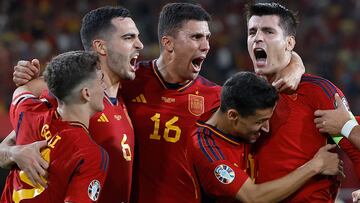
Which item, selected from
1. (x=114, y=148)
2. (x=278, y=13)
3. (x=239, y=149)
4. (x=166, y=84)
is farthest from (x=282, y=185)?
(x=166, y=84)

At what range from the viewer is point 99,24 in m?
5.02

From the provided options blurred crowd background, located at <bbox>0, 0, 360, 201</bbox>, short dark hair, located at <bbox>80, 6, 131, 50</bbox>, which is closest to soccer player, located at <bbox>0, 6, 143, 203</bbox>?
short dark hair, located at <bbox>80, 6, 131, 50</bbox>

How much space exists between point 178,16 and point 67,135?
171 centimetres

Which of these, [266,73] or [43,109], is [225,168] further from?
[43,109]

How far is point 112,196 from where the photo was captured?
→ 4.70 meters

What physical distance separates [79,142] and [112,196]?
902 mm

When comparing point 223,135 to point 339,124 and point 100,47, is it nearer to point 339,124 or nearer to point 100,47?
point 339,124

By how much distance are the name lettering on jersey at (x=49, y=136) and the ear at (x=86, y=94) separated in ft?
0.92

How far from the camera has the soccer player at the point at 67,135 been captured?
12.7 ft

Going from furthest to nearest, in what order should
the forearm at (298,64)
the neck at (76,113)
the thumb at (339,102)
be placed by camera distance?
1. the forearm at (298,64)
2. the thumb at (339,102)
3. the neck at (76,113)

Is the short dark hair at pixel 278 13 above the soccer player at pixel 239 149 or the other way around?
above

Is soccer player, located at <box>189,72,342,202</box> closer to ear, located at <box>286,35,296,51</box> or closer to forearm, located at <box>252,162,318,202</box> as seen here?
forearm, located at <box>252,162,318,202</box>

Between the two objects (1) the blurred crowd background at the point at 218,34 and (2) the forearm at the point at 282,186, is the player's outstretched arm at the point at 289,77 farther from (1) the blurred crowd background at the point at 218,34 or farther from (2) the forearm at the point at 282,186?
(1) the blurred crowd background at the point at 218,34

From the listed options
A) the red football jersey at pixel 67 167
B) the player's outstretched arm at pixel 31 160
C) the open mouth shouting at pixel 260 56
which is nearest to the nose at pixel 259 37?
the open mouth shouting at pixel 260 56
